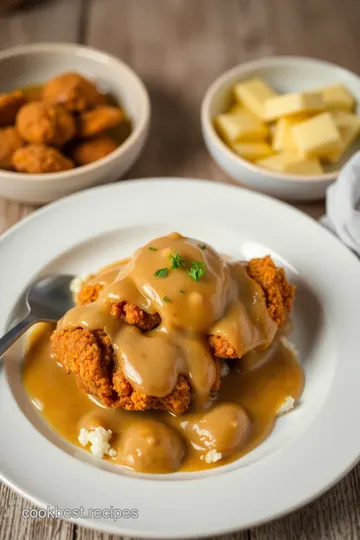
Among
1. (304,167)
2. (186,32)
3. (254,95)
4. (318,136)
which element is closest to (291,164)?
(304,167)

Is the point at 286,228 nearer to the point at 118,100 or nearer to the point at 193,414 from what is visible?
the point at 193,414

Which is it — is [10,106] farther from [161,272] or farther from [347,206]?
[347,206]

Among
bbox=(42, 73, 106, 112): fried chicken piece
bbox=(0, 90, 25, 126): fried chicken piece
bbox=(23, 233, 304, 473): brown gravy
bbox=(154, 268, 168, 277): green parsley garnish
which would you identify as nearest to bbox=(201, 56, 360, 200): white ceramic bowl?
bbox=(42, 73, 106, 112): fried chicken piece

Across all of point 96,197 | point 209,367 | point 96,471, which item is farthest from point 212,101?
point 96,471

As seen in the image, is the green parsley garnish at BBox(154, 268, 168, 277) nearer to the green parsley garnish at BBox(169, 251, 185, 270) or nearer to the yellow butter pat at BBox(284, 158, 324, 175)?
the green parsley garnish at BBox(169, 251, 185, 270)

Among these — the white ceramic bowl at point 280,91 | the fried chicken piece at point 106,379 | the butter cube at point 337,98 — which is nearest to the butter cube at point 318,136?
the white ceramic bowl at point 280,91

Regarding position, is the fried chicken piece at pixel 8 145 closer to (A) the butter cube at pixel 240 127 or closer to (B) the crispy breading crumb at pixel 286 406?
(A) the butter cube at pixel 240 127
